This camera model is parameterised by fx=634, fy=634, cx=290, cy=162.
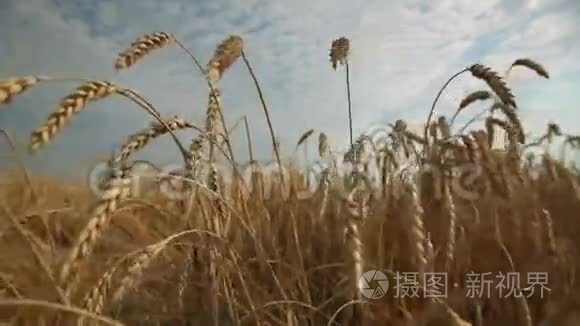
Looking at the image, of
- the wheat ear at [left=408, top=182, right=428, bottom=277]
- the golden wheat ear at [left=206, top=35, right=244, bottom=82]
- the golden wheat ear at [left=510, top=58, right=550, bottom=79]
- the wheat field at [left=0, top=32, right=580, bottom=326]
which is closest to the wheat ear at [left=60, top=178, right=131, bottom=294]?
the wheat field at [left=0, top=32, right=580, bottom=326]

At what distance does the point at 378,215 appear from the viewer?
2.06m

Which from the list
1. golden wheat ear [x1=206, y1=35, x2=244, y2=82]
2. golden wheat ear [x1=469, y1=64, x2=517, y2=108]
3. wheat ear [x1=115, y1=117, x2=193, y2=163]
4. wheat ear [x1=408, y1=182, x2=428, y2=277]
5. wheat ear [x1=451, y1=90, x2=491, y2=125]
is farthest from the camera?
wheat ear [x1=451, y1=90, x2=491, y2=125]

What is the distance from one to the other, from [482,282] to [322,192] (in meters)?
0.75

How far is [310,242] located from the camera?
2002 millimetres

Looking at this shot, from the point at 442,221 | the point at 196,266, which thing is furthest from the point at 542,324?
the point at 196,266

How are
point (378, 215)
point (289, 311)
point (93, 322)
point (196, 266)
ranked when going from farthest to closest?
1. point (378, 215)
2. point (196, 266)
3. point (289, 311)
4. point (93, 322)

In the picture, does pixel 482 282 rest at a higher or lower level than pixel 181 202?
lower

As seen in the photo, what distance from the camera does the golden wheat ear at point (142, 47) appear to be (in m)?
1.47

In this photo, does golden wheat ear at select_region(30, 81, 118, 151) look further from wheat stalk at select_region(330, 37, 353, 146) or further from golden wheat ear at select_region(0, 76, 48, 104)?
wheat stalk at select_region(330, 37, 353, 146)

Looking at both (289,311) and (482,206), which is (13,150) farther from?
(482,206)

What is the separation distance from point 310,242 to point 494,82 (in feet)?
2.60

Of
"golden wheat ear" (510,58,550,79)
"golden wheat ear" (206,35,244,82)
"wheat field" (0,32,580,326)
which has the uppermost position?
"golden wheat ear" (510,58,550,79)

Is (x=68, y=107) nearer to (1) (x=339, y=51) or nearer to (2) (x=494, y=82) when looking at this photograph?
(2) (x=494, y=82)

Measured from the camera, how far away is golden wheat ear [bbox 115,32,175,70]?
1466 millimetres
